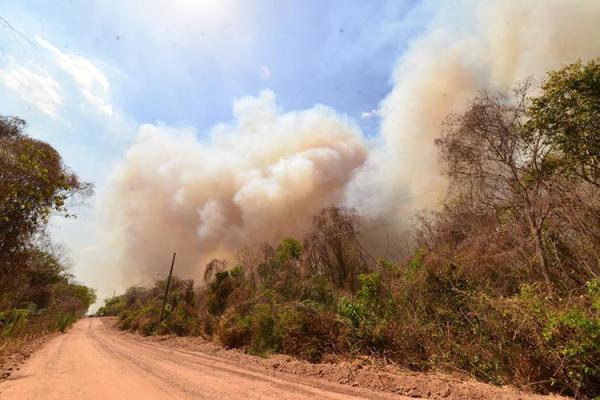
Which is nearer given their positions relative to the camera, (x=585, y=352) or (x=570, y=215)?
(x=585, y=352)

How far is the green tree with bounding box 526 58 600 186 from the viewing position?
31.6ft

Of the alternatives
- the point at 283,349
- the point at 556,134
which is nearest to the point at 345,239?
the point at 283,349

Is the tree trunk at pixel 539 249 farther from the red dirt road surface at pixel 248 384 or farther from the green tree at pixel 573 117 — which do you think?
the red dirt road surface at pixel 248 384

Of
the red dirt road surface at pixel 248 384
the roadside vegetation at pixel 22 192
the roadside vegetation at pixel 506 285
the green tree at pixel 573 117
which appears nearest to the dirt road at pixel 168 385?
the red dirt road surface at pixel 248 384

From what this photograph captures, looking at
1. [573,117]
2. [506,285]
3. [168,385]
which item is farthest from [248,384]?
[573,117]

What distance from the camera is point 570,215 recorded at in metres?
8.31

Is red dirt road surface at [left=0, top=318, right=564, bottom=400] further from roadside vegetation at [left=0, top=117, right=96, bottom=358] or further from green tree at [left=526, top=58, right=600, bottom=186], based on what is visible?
green tree at [left=526, top=58, right=600, bottom=186]

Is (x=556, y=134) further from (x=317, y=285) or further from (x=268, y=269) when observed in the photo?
(x=268, y=269)

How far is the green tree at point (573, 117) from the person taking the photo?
9.63 metres

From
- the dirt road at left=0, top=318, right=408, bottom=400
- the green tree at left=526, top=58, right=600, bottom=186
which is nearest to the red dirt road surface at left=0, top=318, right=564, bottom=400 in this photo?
the dirt road at left=0, top=318, right=408, bottom=400

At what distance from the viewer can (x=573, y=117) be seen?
33.0 feet

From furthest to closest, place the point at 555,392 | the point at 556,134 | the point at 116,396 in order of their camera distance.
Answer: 1. the point at 556,134
2. the point at 116,396
3. the point at 555,392

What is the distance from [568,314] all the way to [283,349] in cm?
934

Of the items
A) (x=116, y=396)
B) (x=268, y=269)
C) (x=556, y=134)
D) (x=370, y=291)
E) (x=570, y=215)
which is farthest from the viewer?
(x=268, y=269)
